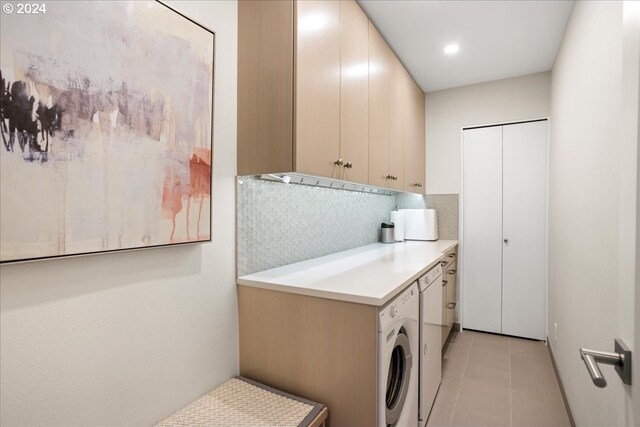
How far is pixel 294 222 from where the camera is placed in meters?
1.89

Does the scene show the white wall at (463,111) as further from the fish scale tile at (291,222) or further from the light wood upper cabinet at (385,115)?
the fish scale tile at (291,222)

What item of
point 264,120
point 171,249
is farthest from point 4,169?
point 264,120

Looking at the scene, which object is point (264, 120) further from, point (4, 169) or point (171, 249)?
point (4, 169)

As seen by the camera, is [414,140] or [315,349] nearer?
[315,349]

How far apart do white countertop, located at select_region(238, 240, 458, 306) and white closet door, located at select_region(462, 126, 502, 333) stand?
1380 mm

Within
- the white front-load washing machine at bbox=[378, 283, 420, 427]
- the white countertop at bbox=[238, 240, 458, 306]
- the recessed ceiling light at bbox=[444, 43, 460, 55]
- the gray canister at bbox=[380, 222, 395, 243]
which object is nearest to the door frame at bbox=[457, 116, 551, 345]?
the gray canister at bbox=[380, 222, 395, 243]

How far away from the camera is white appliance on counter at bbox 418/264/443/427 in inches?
69.2

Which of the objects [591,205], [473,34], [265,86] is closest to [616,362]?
[591,205]

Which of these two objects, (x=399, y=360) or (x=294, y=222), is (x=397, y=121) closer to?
(x=294, y=222)

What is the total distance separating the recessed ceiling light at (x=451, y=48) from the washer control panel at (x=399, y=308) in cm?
197

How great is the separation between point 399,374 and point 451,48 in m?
2.45

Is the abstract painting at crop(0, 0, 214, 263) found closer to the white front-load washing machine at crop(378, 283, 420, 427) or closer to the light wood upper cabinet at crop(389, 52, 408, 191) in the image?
the white front-load washing machine at crop(378, 283, 420, 427)

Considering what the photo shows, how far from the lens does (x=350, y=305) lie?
1.22 m

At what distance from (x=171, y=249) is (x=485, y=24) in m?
2.49
